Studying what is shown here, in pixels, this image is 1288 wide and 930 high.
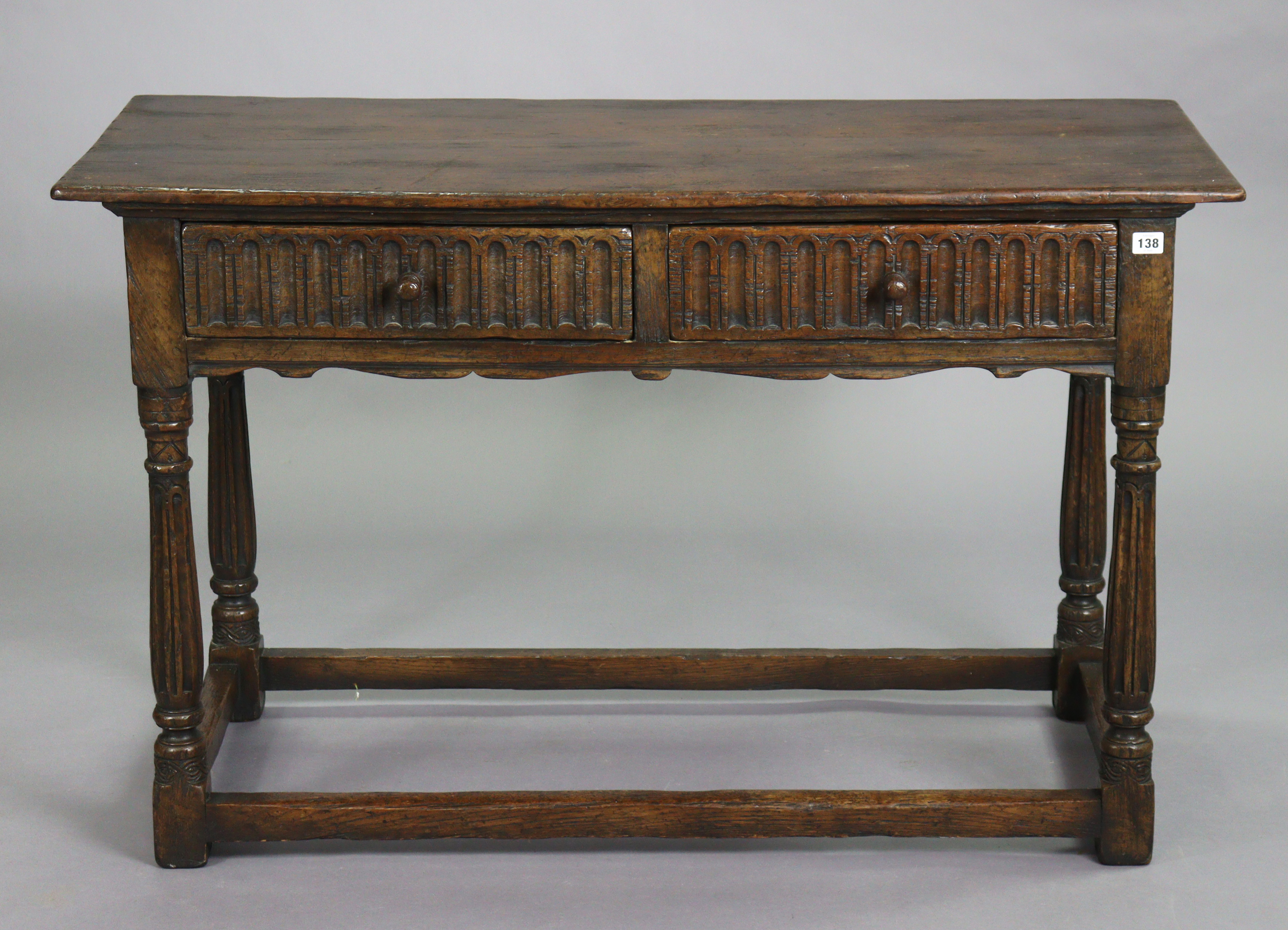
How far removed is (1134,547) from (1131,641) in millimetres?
191

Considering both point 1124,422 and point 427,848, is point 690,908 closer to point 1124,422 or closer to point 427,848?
point 427,848

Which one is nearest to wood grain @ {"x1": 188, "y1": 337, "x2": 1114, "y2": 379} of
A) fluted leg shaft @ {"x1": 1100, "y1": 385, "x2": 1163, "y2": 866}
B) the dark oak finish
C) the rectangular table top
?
fluted leg shaft @ {"x1": 1100, "y1": 385, "x2": 1163, "y2": 866}

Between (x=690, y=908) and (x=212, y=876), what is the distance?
35.9 inches

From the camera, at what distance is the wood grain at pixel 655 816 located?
3.69m

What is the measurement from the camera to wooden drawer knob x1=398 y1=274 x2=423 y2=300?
3.40 m

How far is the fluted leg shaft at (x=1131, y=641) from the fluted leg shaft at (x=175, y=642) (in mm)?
1706

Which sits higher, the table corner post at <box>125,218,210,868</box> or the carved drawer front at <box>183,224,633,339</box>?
the carved drawer front at <box>183,224,633,339</box>

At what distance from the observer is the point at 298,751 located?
4.17 meters

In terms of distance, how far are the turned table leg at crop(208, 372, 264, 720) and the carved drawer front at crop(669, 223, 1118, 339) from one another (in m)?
1.22

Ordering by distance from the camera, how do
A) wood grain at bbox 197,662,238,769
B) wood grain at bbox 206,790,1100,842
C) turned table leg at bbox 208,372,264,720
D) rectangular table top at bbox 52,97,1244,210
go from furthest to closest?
turned table leg at bbox 208,372,264,720
wood grain at bbox 197,662,238,769
wood grain at bbox 206,790,1100,842
rectangular table top at bbox 52,97,1244,210

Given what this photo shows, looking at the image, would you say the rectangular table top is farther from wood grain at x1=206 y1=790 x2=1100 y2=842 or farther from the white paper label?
wood grain at x1=206 y1=790 x2=1100 y2=842

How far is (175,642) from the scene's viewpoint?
3.66 m

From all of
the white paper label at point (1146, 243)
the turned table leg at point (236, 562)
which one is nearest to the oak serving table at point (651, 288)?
the white paper label at point (1146, 243)

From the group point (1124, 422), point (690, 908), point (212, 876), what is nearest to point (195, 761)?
point (212, 876)
